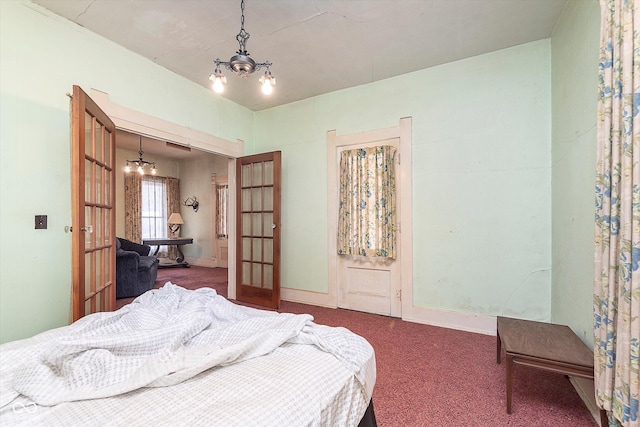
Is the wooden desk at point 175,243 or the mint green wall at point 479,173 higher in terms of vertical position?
the mint green wall at point 479,173

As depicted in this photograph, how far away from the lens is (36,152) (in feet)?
7.37

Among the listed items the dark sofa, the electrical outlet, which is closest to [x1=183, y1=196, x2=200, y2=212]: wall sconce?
the dark sofa

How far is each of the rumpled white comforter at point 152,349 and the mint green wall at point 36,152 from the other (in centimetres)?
Result: 125

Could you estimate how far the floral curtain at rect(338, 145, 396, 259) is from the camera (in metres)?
3.42

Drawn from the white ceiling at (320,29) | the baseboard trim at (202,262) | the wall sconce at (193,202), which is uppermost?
the white ceiling at (320,29)

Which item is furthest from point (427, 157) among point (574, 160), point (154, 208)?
point (154, 208)

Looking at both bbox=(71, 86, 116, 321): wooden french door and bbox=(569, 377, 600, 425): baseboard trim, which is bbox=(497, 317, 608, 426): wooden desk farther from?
bbox=(71, 86, 116, 321): wooden french door

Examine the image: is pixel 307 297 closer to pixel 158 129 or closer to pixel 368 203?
pixel 368 203

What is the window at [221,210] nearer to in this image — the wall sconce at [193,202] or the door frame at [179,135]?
the wall sconce at [193,202]

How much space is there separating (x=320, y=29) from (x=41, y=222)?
2.70 m

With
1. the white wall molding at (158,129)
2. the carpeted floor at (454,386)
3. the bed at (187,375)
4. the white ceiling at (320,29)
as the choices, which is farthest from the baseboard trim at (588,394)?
the white wall molding at (158,129)

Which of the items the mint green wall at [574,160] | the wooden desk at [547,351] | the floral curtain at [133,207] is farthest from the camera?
the floral curtain at [133,207]

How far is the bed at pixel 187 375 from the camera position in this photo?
840 mm

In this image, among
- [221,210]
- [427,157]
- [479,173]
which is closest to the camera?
[479,173]
